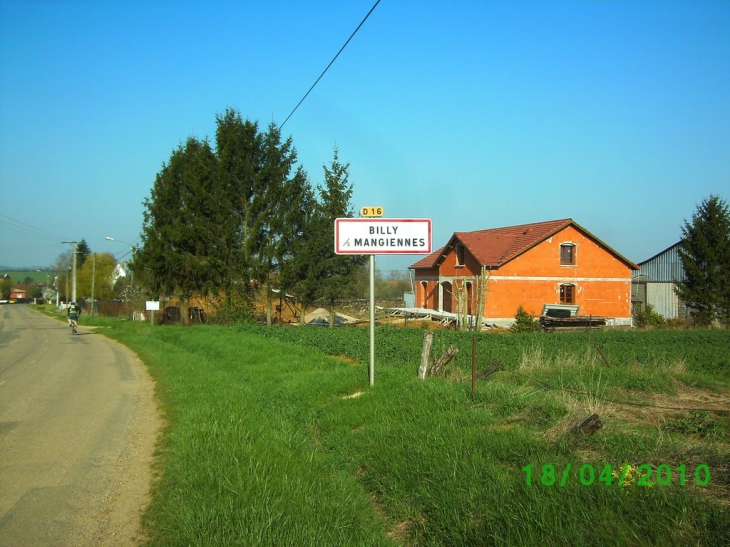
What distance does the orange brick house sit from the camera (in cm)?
4019

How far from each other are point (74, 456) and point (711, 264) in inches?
1581

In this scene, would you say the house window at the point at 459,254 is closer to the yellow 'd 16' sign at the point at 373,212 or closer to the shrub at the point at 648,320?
the shrub at the point at 648,320

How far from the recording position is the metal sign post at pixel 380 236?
1019cm

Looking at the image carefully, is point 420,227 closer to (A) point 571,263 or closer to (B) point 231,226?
(B) point 231,226

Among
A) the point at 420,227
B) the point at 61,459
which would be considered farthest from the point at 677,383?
the point at 61,459

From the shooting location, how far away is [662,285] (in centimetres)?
4884

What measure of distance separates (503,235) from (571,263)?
17.7ft

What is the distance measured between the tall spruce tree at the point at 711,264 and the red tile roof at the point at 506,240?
4.57 meters

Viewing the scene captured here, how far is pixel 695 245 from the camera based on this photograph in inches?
1554

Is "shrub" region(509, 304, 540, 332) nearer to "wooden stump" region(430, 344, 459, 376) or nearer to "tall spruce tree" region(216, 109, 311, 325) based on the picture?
"tall spruce tree" region(216, 109, 311, 325)

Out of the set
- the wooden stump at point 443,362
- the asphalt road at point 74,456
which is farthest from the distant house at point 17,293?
the wooden stump at point 443,362

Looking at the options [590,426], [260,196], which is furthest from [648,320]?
[590,426]

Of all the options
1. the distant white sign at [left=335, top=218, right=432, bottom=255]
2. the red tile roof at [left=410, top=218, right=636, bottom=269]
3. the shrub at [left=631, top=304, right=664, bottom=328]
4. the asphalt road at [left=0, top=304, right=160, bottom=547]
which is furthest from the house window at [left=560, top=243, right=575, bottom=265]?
the distant white sign at [left=335, top=218, right=432, bottom=255]
